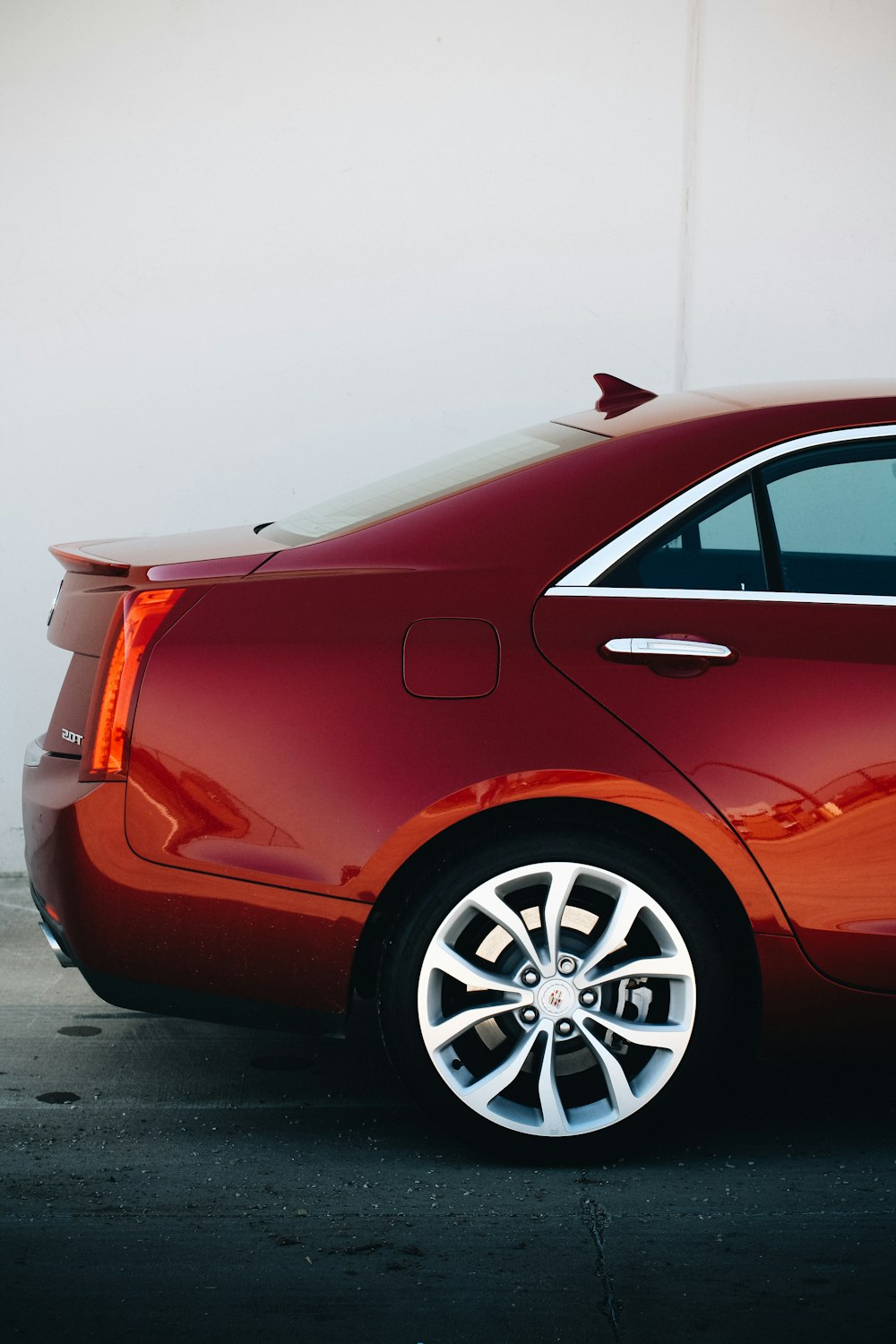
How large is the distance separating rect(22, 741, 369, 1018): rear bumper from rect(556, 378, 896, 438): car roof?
124 cm

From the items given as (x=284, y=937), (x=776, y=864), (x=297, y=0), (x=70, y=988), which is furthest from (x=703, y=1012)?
(x=297, y=0)

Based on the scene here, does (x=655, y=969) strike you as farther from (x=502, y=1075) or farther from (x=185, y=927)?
(x=185, y=927)

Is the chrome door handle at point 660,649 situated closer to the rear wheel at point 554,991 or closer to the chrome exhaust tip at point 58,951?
the rear wheel at point 554,991

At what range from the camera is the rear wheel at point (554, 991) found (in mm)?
2953

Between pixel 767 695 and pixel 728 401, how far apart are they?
74cm

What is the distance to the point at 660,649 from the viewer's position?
9.62ft

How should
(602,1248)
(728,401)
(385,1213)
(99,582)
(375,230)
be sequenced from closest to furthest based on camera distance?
(602,1248), (385,1213), (99,582), (728,401), (375,230)

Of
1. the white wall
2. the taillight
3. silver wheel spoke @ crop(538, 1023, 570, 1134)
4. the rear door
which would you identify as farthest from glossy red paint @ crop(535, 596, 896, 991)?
the white wall

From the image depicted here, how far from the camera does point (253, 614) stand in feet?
9.75

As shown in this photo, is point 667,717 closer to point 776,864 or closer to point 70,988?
point 776,864

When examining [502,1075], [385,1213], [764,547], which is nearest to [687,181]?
[764,547]

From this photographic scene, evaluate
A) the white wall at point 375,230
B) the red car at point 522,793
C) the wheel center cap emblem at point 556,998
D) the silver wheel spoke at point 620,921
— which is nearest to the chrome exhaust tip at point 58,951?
the red car at point 522,793

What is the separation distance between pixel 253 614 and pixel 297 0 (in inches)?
128

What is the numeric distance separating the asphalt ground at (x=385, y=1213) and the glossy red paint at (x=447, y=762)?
380 millimetres
